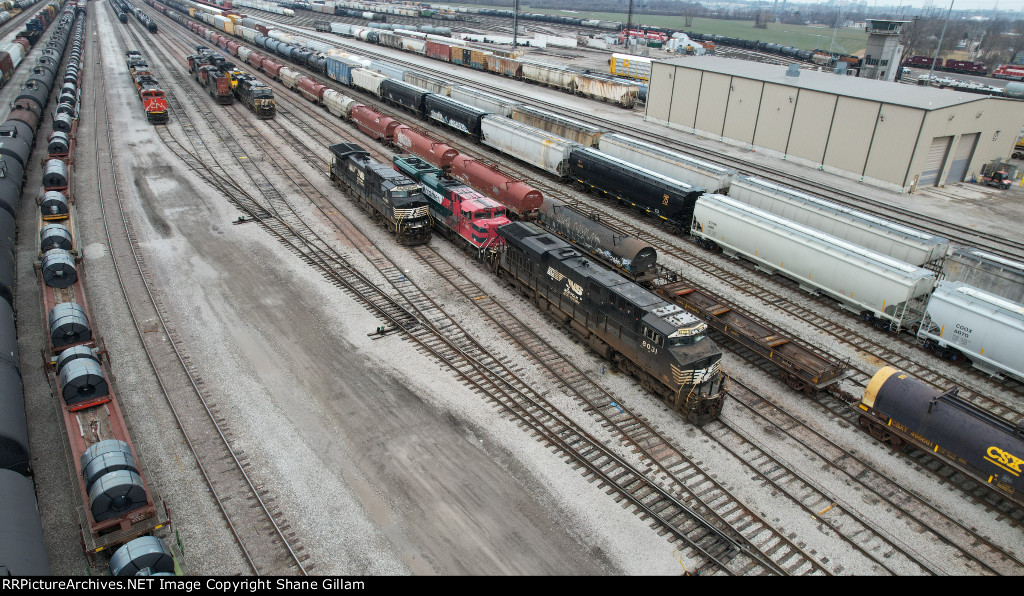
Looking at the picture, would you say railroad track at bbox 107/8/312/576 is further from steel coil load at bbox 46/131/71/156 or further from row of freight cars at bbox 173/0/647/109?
row of freight cars at bbox 173/0/647/109

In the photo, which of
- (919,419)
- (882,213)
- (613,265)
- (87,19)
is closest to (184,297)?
(613,265)

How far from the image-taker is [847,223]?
32.0 metres

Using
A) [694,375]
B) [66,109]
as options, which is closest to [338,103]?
[66,109]

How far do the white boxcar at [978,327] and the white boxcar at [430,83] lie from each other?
49.2 meters

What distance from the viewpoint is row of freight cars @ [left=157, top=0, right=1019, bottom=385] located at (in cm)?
2719

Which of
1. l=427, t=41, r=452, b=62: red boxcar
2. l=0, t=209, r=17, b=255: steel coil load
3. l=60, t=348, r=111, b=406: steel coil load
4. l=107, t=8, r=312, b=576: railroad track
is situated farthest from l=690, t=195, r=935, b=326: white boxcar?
l=427, t=41, r=452, b=62: red boxcar

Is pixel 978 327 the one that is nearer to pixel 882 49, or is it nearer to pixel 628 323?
pixel 628 323

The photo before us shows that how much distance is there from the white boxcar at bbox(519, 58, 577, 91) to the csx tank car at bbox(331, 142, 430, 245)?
165 ft

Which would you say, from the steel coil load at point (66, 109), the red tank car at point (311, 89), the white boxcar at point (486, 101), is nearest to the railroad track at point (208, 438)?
the steel coil load at point (66, 109)

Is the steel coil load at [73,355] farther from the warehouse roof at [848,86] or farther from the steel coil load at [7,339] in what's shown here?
the warehouse roof at [848,86]

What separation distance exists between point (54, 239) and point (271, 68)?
57593 millimetres

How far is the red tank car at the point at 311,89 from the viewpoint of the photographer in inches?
2522

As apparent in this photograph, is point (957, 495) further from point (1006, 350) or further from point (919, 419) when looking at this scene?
point (1006, 350)

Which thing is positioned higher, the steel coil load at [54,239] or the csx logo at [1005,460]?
the steel coil load at [54,239]
